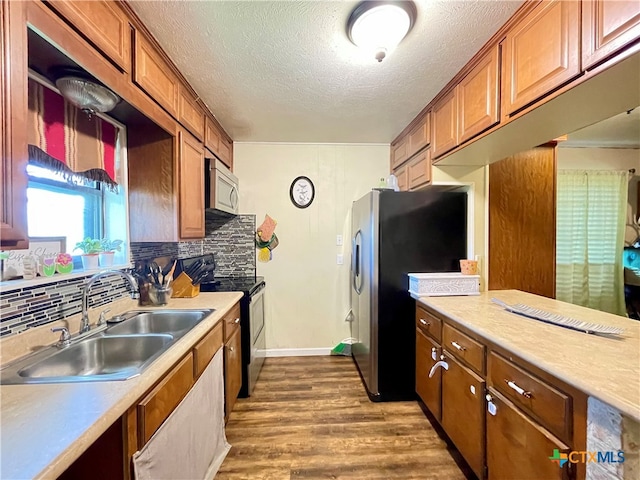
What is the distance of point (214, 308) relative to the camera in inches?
70.8

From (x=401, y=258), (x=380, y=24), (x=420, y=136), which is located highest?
(x=380, y=24)

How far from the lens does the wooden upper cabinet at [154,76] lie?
Result: 133 centimetres

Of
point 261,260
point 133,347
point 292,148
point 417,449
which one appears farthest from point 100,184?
point 417,449

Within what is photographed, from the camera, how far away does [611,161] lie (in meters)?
3.30

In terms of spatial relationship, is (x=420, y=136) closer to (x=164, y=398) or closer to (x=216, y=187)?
(x=216, y=187)

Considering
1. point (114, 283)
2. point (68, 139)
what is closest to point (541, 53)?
point (68, 139)

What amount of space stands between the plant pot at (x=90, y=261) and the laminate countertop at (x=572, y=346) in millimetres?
2036

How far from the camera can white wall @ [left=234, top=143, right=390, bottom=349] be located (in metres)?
3.12

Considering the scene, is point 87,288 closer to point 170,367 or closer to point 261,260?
point 170,367

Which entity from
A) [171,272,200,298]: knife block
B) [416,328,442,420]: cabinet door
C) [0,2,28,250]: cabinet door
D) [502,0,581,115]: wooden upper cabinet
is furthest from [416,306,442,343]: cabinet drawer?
[0,2,28,250]: cabinet door

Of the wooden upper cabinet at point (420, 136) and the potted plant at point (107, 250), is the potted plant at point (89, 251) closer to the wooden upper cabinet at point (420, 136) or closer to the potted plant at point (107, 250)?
the potted plant at point (107, 250)

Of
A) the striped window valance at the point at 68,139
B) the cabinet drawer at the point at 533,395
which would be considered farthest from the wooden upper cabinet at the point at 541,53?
the striped window valance at the point at 68,139

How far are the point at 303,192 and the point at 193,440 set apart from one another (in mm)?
2392

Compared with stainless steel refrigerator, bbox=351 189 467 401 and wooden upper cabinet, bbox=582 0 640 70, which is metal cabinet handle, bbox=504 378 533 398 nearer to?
stainless steel refrigerator, bbox=351 189 467 401
